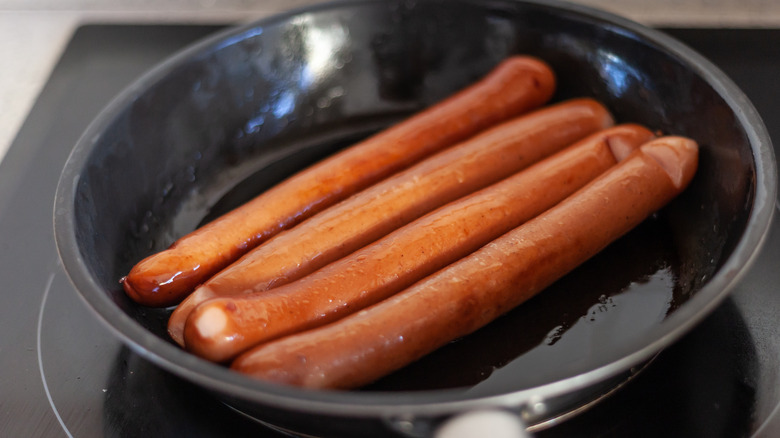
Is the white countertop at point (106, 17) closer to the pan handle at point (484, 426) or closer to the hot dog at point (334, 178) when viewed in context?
the hot dog at point (334, 178)

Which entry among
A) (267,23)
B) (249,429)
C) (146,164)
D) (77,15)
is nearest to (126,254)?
(146,164)

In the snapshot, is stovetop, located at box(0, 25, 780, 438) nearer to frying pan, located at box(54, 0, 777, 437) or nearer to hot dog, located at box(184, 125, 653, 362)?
frying pan, located at box(54, 0, 777, 437)

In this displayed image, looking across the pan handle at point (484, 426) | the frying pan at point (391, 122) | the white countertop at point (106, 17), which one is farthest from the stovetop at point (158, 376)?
the white countertop at point (106, 17)

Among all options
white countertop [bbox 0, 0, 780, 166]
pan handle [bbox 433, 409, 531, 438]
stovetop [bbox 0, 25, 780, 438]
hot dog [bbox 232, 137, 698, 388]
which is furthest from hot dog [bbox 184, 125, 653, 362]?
white countertop [bbox 0, 0, 780, 166]

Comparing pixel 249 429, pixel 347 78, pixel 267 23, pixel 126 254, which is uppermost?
pixel 267 23

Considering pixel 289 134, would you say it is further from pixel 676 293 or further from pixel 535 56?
pixel 676 293

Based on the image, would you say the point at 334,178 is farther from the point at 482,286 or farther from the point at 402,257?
the point at 482,286
